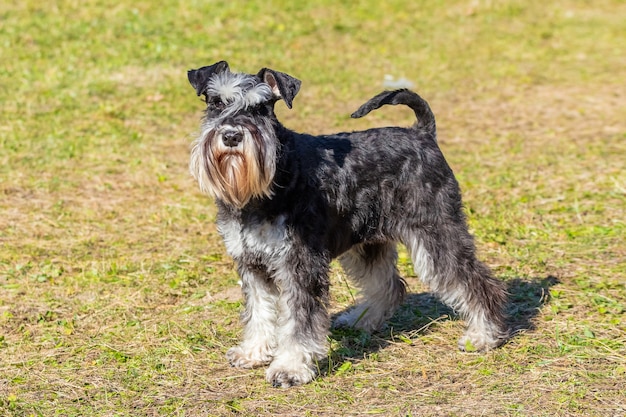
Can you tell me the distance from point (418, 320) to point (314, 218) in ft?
5.82

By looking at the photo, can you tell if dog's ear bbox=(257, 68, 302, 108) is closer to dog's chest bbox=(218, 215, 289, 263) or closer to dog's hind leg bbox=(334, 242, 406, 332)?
dog's chest bbox=(218, 215, 289, 263)

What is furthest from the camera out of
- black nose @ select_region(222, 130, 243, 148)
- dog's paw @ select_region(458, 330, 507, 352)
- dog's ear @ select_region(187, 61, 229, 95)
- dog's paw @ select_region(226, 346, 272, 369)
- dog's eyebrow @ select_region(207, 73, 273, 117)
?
dog's paw @ select_region(458, 330, 507, 352)

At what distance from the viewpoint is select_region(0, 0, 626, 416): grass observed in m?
6.21

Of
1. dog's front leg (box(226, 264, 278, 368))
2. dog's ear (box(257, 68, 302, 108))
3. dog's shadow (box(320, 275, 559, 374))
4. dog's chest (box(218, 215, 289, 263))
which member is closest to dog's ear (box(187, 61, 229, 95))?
dog's ear (box(257, 68, 302, 108))

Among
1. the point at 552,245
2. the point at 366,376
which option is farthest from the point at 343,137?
the point at 552,245

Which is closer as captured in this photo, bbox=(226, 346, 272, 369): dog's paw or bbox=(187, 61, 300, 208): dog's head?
bbox=(187, 61, 300, 208): dog's head

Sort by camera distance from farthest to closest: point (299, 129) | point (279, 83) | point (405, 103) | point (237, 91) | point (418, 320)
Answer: point (299, 129)
point (418, 320)
point (405, 103)
point (279, 83)
point (237, 91)

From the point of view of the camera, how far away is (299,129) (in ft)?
43.3

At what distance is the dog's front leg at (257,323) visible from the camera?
639 cm

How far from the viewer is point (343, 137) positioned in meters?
6.71

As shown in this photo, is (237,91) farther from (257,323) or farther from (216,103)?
(257,323)

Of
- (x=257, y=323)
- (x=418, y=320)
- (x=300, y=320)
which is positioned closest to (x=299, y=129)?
(x=418, y=320)

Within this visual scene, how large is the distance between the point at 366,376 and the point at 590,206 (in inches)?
191

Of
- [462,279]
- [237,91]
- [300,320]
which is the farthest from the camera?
[462,279]
